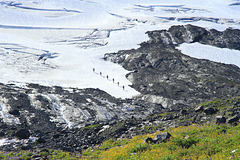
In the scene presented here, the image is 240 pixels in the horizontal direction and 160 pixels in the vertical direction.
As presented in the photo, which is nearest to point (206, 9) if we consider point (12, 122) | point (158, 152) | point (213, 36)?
point (213, 36)

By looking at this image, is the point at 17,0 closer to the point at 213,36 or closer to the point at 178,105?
the point at 213,36

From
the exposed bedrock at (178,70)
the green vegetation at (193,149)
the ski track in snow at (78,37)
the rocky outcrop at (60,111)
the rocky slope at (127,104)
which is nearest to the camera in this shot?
the green vegetation at (193,149)

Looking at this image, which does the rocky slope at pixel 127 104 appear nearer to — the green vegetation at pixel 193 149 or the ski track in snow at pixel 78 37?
the green vegetation at pixel 193 149

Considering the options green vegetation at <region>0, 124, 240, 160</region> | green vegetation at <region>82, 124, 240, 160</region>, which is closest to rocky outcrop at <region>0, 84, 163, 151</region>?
green vegetation at <region>0, 124, 240, 160</region>

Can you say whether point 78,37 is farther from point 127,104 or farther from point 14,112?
point 14,112

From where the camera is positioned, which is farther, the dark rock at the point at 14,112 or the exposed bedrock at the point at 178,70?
the exposed bedrock at the point at 178,70

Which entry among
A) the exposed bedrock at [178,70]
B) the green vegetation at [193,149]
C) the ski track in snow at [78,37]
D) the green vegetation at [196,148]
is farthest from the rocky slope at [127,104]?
the ski track in snow at [78,37]
